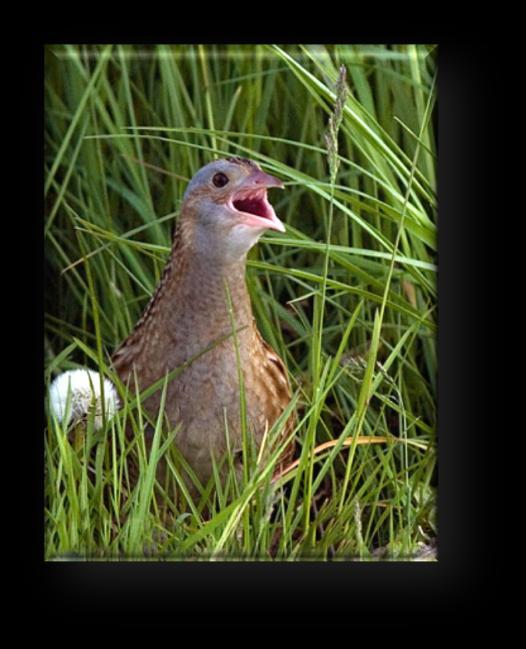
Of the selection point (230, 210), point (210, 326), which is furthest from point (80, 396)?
point (230, 210)

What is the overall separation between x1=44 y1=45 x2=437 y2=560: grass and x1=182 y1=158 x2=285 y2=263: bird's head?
4cm

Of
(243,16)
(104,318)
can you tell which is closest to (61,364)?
(104,318)

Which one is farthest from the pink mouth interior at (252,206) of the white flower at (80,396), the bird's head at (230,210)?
the white flower at (80,396)

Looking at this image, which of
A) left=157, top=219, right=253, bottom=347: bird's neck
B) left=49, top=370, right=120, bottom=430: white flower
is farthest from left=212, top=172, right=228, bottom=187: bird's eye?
left=49, top=370, right=120, bottom=430: white flower

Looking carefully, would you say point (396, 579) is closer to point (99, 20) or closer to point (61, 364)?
point (61, 364)

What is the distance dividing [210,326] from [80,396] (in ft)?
0.89

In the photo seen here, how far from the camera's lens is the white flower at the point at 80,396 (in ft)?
6.02

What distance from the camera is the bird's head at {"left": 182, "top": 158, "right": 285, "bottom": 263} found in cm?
180

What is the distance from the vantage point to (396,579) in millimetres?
1968

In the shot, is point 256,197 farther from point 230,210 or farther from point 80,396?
point 80,396

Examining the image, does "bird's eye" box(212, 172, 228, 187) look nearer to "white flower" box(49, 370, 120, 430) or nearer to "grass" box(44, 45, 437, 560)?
"grass" box(44, 45, 437, 560)

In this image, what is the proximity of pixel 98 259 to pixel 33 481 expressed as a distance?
0.44 meters

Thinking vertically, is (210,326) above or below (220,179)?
below

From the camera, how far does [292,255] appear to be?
188 cm
